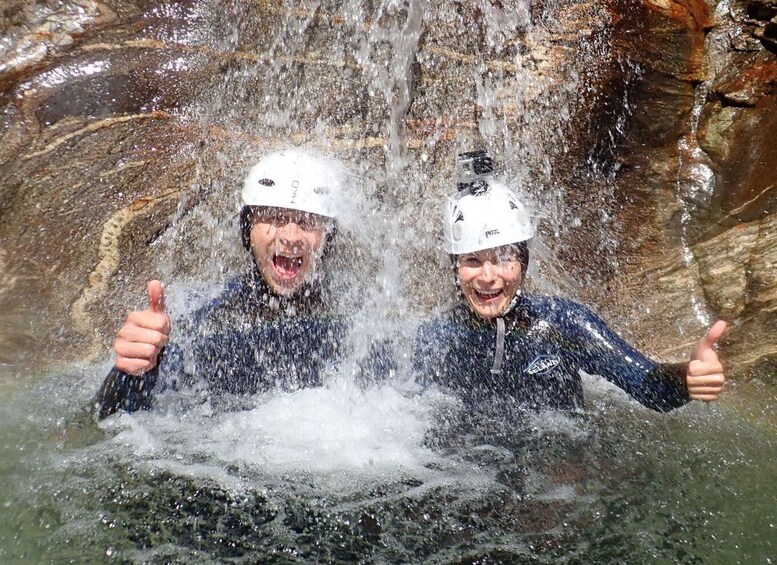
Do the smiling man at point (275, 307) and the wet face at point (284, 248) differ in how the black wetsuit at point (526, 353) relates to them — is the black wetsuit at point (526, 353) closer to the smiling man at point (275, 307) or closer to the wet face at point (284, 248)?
the smiling man at point (275, 307)

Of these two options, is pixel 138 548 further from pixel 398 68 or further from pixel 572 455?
pixel 398 68

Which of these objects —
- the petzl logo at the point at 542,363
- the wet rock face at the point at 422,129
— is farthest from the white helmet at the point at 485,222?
the wet rock face at the point at 422,129

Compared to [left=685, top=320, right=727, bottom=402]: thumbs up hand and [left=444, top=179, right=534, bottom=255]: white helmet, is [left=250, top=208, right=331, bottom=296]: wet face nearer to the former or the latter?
[left=444, top=179, right=534, bottom=255]: white helmet

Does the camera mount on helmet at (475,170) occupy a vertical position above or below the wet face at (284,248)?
above

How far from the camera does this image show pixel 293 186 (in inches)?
166

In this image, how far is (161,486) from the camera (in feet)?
10.7

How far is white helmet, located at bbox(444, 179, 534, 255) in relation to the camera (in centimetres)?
412

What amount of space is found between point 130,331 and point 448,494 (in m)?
1.52

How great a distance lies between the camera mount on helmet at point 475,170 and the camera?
14.1ft

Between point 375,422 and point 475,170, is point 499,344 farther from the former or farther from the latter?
point 475,170

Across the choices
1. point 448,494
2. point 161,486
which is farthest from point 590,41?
point 161,486

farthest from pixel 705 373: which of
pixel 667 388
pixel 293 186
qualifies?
pixel 293 186

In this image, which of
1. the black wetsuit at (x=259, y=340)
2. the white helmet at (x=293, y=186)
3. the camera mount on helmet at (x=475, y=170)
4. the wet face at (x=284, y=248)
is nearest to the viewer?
the black wetsuit at (x=259, y=340)

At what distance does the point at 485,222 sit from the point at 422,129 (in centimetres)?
193
